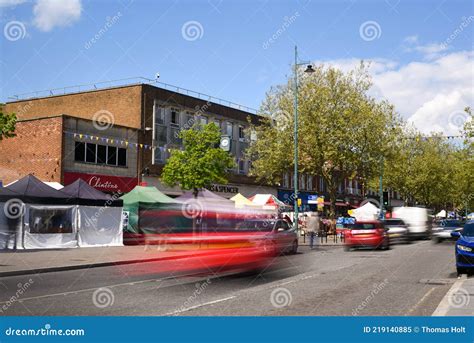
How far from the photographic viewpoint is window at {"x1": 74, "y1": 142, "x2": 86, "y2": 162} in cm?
3762

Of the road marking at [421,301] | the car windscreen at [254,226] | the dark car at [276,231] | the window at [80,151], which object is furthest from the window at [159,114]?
the road marking at [421,301]

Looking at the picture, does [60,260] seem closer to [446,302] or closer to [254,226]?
[254,226]

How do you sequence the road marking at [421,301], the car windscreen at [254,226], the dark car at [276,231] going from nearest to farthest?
the road marking at [421,301]
the car windscreen at [254,226]
the dark car at [276,231]

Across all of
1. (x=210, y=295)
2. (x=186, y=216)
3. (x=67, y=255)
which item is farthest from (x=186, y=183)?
(x=210, y=295)

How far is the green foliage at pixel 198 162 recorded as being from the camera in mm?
35969

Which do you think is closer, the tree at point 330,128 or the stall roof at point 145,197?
the stall roof at point 145,197

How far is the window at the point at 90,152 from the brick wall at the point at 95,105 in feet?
16.3

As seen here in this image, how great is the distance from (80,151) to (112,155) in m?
2.79

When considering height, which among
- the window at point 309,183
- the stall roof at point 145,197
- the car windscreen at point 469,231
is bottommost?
the car windscreen at point 469,231

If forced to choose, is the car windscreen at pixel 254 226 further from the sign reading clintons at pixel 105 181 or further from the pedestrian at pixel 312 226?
the sign reading clintons at pixel 105 181

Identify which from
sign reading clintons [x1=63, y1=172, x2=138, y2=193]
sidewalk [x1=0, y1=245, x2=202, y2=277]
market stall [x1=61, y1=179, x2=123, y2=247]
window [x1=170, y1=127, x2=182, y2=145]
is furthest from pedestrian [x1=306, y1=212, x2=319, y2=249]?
window [x1=170, y1=127, x2=182, y2=145]

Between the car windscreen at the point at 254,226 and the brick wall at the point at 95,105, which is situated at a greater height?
the brick wall at the point at 95,105

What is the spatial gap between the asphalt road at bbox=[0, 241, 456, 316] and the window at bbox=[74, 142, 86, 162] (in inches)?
Result: 823

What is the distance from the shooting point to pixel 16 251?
24000 millimetres
